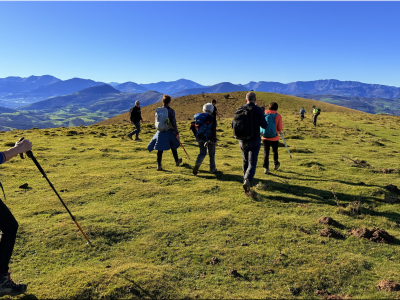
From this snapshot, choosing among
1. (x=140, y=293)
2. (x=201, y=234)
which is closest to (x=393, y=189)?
(x=201, y=234)

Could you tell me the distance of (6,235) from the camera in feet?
14.0

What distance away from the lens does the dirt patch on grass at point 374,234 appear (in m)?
6.00

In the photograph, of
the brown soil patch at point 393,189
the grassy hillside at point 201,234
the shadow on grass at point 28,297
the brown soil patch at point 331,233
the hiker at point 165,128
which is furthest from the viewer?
the hiker at point 165,128

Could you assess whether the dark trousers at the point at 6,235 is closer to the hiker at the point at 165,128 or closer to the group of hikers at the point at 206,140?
the group of hikers at the point at 206,140

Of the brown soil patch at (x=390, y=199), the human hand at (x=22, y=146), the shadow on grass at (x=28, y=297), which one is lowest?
the shadow on grass at (x=28, y=297)

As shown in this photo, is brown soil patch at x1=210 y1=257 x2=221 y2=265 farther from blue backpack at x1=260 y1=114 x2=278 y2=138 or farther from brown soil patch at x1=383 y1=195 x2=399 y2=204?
blue backpack at x1=260 y1=114 x2=278 y2=138

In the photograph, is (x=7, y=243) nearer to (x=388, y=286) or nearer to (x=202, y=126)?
(x=388, y=286)

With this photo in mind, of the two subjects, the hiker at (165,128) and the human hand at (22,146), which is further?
the hiker at (165,128)

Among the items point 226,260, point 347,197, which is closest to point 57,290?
point 226,260

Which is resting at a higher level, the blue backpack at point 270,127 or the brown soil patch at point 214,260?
the blue backpack at point 270,127

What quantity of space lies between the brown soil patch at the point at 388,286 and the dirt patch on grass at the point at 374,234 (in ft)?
5.78

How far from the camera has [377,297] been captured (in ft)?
13.9

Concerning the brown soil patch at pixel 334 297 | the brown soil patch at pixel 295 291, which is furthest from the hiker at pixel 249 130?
the brown soil patch at pixel 334 297

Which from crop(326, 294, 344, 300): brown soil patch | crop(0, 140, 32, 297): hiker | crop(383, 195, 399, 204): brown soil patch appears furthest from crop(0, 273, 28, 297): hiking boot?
crop(383, 195, 399, 204): brown soil patch
